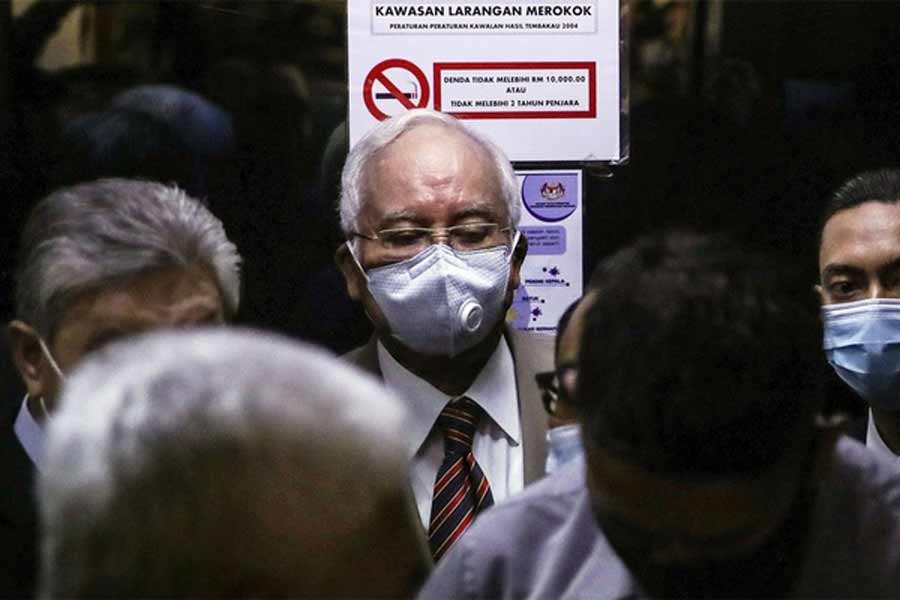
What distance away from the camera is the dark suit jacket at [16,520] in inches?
124

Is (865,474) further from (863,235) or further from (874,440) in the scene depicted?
(863,235)

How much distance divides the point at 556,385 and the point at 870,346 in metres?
1.35

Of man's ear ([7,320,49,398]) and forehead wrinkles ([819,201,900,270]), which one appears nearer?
man's ear ([7,320,49,398])

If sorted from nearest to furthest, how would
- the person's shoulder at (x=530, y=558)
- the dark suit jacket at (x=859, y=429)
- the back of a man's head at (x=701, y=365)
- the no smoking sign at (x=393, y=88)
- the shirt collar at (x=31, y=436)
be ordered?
the back of a man's head at (x=701, y=365)
the person's shoulder at (x=530, y=558)
the shirt collar at (x=31, y=436)
the dark suit jacket at (x=859, y=429)
the no smoking sign at (x=393, y=88)

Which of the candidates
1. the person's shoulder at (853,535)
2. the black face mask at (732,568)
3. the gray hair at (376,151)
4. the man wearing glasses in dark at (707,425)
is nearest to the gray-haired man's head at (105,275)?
the gray hair at (376,151)

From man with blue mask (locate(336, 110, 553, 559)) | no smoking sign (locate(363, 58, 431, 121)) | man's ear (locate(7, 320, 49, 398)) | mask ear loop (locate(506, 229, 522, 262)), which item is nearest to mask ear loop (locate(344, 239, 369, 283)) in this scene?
man with blue mask (locate(336, 110, 553, 559))

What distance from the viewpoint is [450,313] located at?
379cm

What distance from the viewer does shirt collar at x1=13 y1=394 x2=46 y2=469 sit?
10.6 feet

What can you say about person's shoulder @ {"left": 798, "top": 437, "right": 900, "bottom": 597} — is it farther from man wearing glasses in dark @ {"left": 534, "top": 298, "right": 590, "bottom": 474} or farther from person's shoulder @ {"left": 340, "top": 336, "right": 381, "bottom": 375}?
person's shoulder @ {"left": 340, "top": 336, "right": 381, "bottom": 375}

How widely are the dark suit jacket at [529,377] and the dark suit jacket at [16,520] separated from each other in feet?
2.79

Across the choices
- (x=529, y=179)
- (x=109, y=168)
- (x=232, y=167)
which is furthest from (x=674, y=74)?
(x=109, y=168)

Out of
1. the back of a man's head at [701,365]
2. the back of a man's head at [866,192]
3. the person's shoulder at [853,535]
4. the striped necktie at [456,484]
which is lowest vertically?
the striped necktie at [456,484]

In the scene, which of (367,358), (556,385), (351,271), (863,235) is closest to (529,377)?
(367,358)

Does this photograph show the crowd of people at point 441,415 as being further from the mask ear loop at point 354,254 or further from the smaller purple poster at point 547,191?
the smaller purple poster at point 547,191
